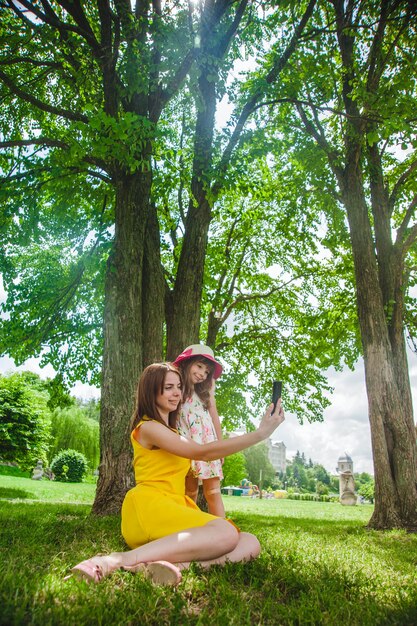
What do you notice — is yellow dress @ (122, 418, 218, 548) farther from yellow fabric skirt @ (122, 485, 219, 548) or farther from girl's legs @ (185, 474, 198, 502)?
girl's legs @ (185, 474, 198, 502)

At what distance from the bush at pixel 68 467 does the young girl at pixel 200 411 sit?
2892 cm

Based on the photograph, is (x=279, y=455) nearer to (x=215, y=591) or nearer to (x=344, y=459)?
(x=344, y=459)

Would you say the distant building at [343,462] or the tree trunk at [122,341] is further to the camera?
the distant building at [343,462]

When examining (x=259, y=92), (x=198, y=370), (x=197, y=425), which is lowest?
(x=197, y=425)

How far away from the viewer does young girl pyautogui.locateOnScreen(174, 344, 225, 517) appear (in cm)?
543

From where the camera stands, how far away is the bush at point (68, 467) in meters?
31.8

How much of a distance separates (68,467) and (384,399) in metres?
27.5

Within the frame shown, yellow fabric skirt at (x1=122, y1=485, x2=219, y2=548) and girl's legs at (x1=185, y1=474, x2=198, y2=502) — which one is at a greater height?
girl's legs at (x1=185, y1=474, x2=198, y2=502)

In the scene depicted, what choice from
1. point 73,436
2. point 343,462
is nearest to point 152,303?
point 73,436

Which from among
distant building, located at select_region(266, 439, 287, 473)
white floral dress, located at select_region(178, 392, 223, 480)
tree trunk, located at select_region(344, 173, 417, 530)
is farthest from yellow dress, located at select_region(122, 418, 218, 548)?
distant building, located at select_region(266, 439, 287, 473)

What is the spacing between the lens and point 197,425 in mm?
5590

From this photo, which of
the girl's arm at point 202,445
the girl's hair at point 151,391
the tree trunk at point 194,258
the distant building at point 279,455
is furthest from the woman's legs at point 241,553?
the distant building at point 279,455

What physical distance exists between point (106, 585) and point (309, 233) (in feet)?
52.8

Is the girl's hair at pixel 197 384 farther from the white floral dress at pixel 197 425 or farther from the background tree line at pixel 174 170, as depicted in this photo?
the background tree line at pixel 174 170
